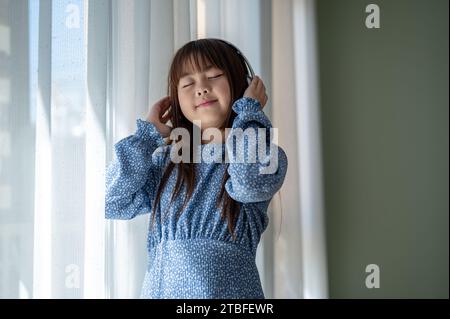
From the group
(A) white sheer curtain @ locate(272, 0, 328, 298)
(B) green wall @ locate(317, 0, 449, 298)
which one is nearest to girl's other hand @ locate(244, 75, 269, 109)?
(A) white sheer curtain @ locate(272, 0, 328, 298)

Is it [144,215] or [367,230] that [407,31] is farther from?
[144,215]

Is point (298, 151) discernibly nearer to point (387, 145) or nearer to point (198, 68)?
point (387, 145)

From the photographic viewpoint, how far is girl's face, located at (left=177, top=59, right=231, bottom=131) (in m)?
0.86

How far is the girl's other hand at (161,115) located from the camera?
0.88 metres

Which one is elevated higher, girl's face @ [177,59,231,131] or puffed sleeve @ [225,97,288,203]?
girl's face @ [177,59,231,131]

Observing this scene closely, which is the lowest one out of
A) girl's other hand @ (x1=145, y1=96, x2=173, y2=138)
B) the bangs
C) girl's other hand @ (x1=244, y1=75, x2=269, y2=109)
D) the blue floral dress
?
the blue floral dress

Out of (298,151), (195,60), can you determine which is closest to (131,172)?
(195,60)

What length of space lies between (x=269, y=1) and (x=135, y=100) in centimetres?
51

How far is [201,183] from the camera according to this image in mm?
855

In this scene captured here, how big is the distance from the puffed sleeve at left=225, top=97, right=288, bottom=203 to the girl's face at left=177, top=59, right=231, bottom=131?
0.06 metres

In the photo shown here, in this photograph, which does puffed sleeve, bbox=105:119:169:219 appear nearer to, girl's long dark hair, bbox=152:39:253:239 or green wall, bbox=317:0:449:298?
girl's long dark hair, bbox=152:39:253:239

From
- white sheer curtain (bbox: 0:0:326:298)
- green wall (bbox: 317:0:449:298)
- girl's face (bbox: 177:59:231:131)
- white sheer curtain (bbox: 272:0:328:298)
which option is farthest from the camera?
green wall (bbox: 317:0:449:298)

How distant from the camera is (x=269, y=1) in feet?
4.06
